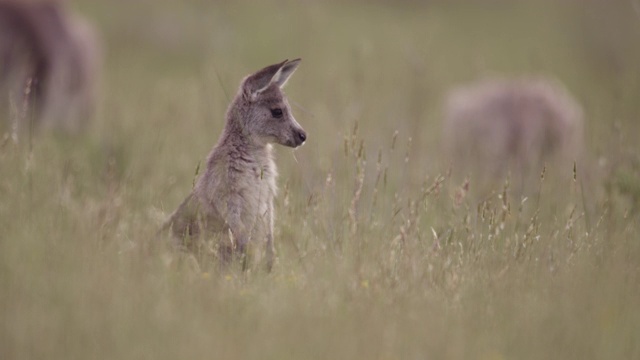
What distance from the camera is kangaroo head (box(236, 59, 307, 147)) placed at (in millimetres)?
6562

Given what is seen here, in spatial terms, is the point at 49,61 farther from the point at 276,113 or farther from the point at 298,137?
the point at 298,137

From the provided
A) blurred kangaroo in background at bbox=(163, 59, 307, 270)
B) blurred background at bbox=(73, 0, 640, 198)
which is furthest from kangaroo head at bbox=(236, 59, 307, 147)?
blurred background at bbox=(73, 0, 640, 198)

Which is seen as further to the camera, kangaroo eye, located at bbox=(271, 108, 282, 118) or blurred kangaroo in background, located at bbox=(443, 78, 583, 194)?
blurred kangaroo in background, located at bbox=(443, 78, 583, 194)

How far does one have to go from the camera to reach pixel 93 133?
36.9 feet

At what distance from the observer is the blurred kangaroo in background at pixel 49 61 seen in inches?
395

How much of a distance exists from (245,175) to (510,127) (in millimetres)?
5640

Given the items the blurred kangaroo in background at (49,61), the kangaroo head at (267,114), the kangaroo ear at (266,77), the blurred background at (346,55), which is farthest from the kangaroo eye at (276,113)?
the blurred kangaroo in background at (49,61)

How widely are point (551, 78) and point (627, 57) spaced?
9.63 ft

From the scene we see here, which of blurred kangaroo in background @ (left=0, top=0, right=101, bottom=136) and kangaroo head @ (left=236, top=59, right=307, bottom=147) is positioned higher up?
blurred kangaroo in background @ (left=0, top=0, right=101, bottom=136)

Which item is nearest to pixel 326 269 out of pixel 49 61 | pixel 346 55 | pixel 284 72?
pixel 284 72

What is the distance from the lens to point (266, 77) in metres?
6.50

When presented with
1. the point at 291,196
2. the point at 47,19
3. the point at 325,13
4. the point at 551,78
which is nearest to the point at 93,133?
the point at 47,19

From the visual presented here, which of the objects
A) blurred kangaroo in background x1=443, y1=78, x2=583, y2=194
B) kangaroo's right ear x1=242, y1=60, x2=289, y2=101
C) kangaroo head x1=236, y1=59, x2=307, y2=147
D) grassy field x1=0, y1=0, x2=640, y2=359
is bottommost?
grassy field x1=0, y1=0, x2=640, y2=359

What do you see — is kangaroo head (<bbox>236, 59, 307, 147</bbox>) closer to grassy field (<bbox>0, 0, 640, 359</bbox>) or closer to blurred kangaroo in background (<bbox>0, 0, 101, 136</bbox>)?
grassy field (<bbox>0, 0, 640, 359</bbox>)
